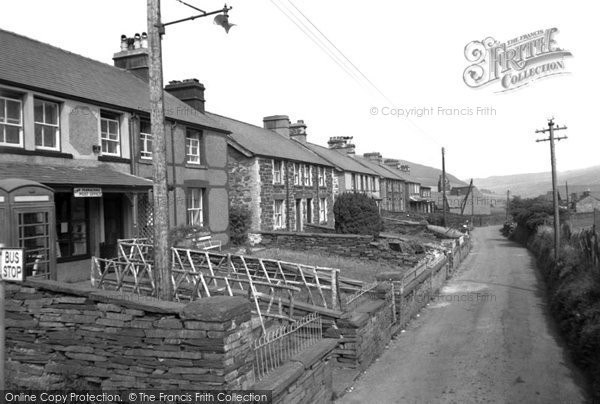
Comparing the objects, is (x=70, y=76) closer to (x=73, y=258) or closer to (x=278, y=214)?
(x=73, y=258)

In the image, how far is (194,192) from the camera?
18.6 m

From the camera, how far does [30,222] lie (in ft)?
28.0

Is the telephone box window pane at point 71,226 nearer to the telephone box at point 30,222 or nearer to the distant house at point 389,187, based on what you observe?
the telephone box at point 30,222

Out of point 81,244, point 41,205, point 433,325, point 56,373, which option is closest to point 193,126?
point 81,244

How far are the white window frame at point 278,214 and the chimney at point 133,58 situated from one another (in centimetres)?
1013

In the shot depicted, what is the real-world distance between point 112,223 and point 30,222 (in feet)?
19.5

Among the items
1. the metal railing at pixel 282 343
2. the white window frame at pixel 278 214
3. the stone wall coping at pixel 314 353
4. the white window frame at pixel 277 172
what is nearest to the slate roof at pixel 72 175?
the metal railing at pixel 282 343

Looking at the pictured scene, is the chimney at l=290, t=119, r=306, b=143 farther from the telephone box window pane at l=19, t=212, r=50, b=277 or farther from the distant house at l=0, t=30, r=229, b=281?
the telephone box window pane at l=19, t=212, r=50, b=277

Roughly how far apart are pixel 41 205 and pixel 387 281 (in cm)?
805

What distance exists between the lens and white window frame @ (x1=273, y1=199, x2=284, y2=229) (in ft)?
86.3

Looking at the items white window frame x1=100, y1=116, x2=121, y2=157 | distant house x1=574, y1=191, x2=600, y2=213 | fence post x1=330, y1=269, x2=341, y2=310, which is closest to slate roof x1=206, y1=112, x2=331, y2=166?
white window frame x1=100, y1=116, x2=121, y2=157

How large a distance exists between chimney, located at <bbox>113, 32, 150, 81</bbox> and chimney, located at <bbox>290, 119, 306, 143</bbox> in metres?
20.3

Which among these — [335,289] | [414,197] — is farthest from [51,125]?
[414,197]

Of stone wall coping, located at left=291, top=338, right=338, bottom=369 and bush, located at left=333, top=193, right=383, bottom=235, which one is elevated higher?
bush, located at left=333, top=193, right=383, bottom=235
